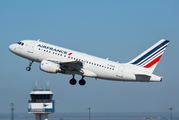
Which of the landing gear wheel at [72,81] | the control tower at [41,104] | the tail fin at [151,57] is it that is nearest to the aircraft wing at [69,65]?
the landing gear wheel at [72,81]

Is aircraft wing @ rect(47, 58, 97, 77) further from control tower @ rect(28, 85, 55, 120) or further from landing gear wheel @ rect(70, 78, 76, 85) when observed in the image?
control tower @ rect(28, 85, 55, 120)

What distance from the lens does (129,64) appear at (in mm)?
51438

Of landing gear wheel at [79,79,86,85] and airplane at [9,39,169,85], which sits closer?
airplane at [9,39,169,85]

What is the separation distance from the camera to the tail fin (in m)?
50.7

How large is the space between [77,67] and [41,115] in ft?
51.5

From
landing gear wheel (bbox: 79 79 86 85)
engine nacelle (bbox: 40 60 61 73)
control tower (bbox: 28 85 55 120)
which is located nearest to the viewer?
engine nacelle (bbox: 40 60 61 73)

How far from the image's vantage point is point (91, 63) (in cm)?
4969

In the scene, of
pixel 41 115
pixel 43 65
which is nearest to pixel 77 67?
pixel 43 65

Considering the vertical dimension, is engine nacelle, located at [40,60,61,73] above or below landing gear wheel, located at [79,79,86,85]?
above

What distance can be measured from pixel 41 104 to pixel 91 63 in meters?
17.1

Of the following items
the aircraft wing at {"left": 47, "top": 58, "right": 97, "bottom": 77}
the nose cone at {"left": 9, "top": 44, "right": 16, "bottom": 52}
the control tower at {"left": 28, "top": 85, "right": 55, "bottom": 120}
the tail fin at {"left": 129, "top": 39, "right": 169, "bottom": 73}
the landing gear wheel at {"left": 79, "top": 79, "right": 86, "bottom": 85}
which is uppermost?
the nose cone at {"left": 9, "top": 44, "right": 16, "bottom": 52}

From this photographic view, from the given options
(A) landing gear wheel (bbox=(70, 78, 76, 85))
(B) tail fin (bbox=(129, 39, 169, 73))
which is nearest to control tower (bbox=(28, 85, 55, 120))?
(A) landing gear wheel (bbox=(70, 78, 76, 85))

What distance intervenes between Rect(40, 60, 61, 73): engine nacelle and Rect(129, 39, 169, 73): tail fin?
497 inches

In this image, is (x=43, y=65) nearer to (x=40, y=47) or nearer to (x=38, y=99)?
(x=40, y=47)
